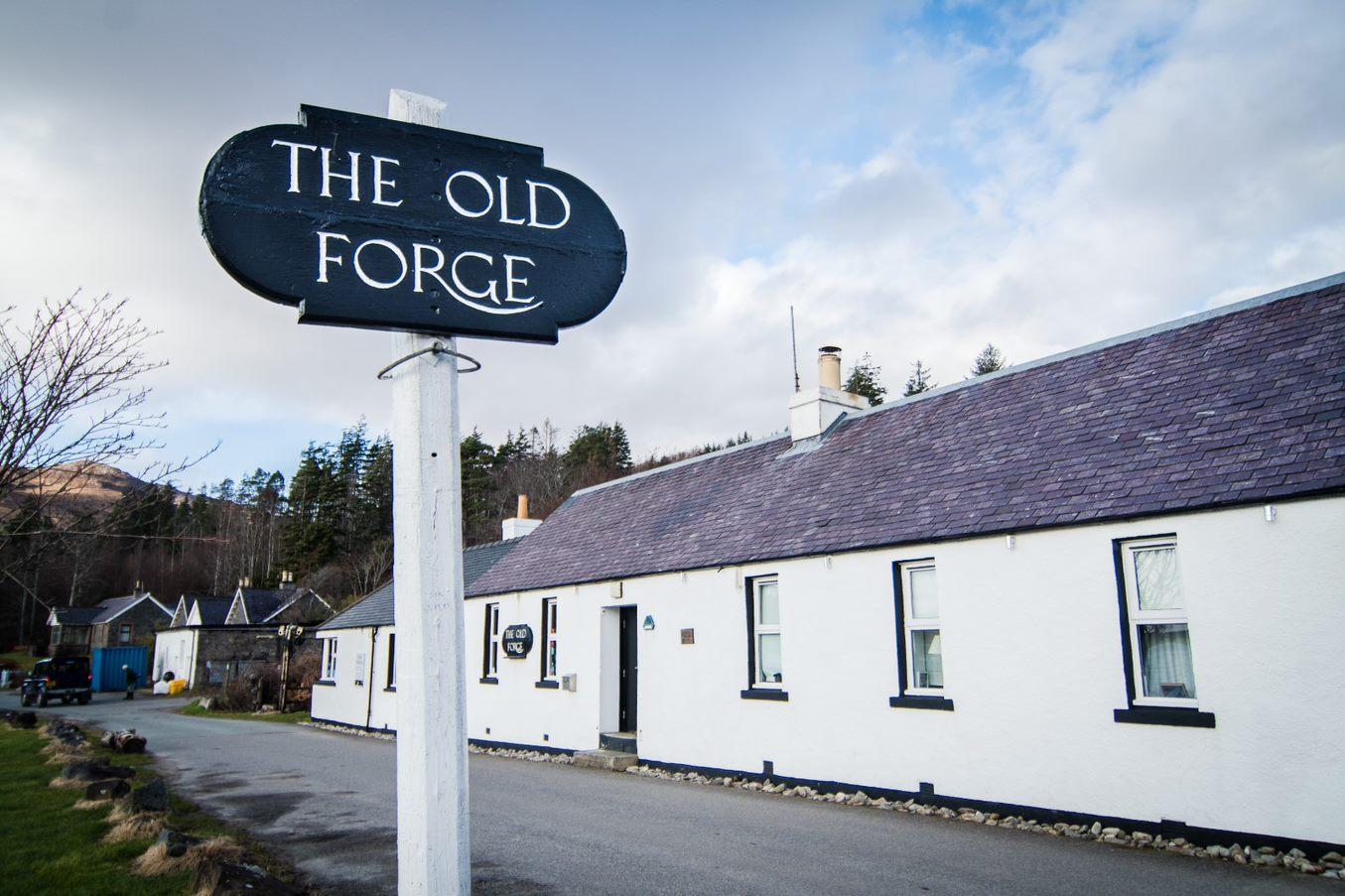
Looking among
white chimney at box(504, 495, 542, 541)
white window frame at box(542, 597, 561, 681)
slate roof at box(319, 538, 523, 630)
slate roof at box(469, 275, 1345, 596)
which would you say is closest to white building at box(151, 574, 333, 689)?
slate roof at box(319, 538, 523, 630)

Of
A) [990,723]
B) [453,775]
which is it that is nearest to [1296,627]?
[990,723]

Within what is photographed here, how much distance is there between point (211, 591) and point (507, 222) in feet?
288

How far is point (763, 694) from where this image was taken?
13.0 meters

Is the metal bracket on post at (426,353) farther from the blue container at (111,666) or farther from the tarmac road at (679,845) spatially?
the blue container at (111,666)

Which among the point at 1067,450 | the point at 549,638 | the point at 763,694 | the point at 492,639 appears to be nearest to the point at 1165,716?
the point at 1067,450

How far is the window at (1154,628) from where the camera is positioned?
29.0 ft

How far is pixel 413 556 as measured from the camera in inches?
132

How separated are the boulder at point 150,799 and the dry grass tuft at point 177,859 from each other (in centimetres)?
236

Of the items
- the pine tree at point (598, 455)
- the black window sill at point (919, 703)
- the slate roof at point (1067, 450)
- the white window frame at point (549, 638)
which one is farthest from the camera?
the pine tree at point (598, 455)

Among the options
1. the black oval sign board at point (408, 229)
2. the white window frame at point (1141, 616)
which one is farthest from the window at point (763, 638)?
the black oval sign board at point (408, 229)

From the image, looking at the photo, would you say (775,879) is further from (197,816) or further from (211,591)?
(211,591)

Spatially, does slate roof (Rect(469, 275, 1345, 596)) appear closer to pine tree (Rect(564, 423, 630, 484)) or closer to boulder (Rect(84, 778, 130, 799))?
boulder (Rect(84, 778, 130, 799))

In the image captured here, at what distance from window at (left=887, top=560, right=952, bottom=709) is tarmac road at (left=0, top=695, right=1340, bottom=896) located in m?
1.62

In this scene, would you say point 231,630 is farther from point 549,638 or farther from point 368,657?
point 549,638
